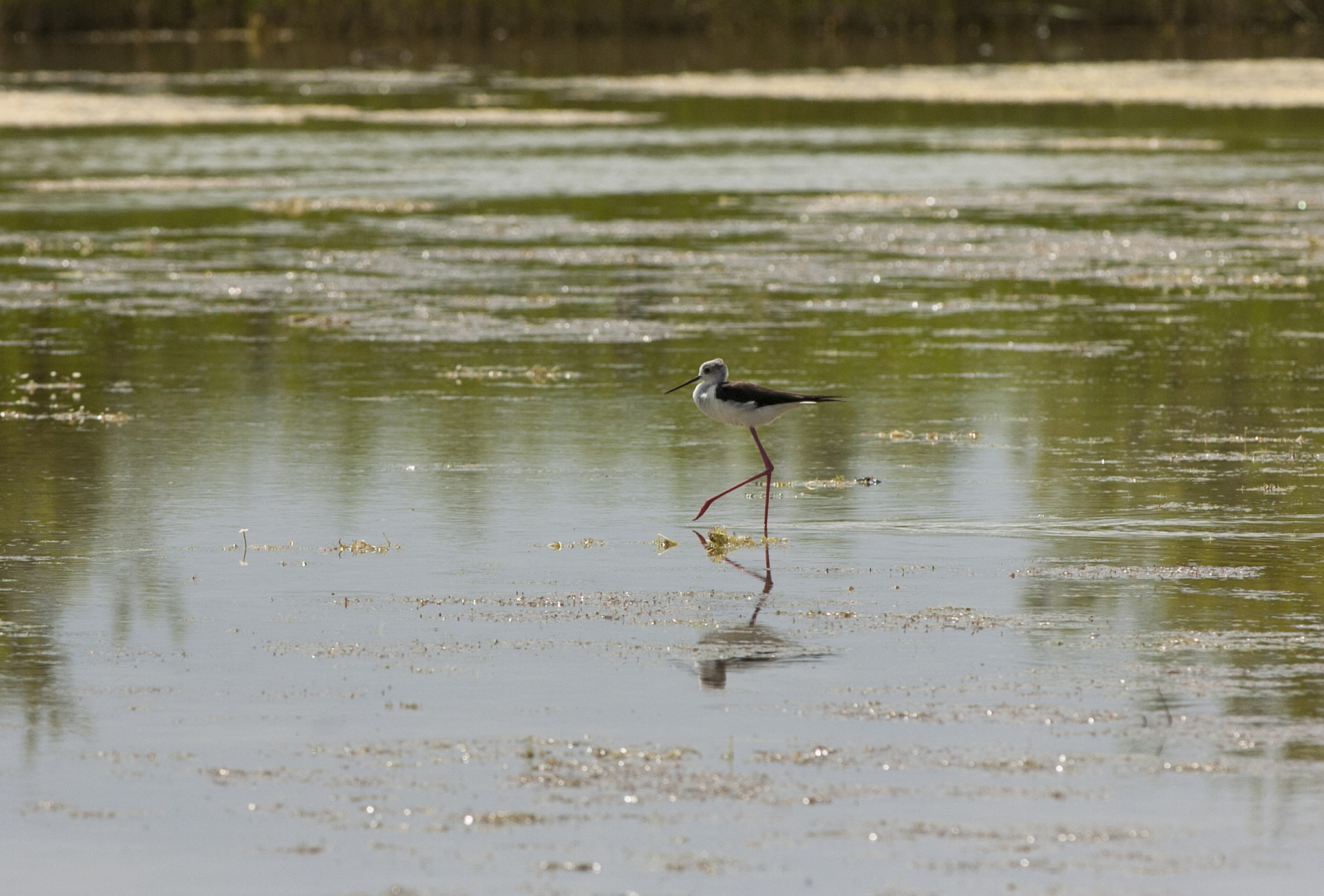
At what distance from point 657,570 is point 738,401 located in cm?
145

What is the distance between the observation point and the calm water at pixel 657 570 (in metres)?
6.32

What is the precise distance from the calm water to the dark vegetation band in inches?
2015

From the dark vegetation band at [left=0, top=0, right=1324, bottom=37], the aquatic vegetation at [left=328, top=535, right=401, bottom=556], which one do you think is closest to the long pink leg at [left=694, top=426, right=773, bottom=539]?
the aquatic vegetation at [left=328, top=535, right=401, bottom=556]

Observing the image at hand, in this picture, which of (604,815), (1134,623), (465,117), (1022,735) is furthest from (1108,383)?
(465,117)

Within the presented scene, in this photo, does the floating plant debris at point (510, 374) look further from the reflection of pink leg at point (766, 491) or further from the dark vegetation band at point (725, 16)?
the dark vegetation band at point (725, 16)

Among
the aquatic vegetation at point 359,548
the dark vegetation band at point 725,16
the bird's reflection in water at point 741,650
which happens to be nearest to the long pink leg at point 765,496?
the aquatic vegetation at point 359,548

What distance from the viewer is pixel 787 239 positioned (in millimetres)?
23828

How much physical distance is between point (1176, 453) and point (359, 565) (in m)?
4.89

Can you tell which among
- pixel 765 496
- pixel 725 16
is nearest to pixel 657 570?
pixel 765 496

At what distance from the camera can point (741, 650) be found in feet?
27.1

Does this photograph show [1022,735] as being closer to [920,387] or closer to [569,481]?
[569,481]

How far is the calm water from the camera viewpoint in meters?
6.32

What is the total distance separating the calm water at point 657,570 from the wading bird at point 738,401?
457 mm

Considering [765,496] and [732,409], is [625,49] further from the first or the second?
[732,409]
